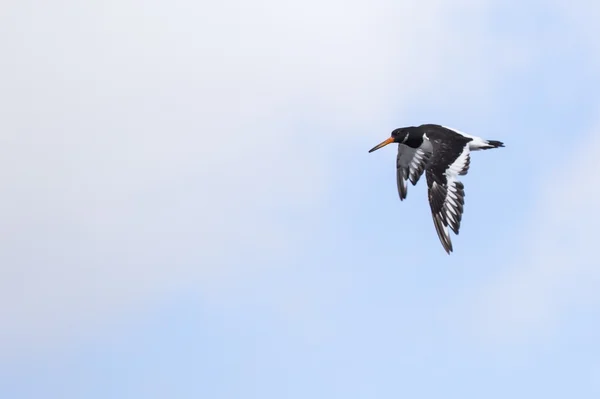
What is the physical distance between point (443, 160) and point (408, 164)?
11.3 feet

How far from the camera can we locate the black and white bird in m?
34.4

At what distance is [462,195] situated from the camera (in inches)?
1357

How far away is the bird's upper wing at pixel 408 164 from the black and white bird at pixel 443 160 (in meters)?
0.05

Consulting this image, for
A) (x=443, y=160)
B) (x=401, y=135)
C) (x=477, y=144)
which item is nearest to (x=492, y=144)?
(x=477, y=144)

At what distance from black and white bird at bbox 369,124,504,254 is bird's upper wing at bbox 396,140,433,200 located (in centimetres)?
5

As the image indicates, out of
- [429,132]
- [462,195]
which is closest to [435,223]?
[462,195]

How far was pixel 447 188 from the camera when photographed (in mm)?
34625

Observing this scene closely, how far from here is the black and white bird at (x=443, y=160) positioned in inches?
1356

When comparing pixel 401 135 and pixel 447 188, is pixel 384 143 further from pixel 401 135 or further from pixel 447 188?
pixel 447 188

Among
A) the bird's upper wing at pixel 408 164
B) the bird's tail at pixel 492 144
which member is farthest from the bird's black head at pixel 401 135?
the bird's tail at pixel 492 144

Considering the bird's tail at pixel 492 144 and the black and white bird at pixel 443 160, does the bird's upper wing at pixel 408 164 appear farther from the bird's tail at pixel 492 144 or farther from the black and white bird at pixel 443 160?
the bird's tail at pixel 492 144

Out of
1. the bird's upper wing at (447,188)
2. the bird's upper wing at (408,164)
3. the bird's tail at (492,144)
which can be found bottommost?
the bird's upper wing at (447,188)

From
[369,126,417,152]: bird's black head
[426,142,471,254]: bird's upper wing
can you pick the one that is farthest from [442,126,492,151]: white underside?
[369,126,417,152]: bird's black head

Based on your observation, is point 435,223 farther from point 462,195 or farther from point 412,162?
point 412,162
